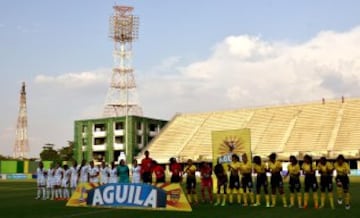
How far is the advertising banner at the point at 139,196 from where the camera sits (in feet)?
60.2

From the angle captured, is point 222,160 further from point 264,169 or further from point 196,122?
point 196,122

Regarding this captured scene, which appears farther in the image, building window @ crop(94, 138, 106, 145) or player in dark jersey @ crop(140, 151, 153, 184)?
building window @ crop(94, 138, 106, 145)

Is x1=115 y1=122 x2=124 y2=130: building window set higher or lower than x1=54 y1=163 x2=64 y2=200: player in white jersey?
higher

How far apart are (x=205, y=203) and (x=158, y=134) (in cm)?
7604

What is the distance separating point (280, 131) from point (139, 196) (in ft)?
216

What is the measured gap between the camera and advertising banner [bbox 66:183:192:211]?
18.4m

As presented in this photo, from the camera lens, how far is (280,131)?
3236 inches

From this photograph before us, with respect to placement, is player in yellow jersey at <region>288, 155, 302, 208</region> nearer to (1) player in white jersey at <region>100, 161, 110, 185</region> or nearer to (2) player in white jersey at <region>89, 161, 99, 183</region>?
(1) player in white jersey at <region>100, 161, 110, 185</region>

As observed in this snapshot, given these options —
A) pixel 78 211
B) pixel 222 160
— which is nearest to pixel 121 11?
pixel 222 160

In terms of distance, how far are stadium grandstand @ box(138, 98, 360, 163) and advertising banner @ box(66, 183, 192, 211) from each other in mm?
58266

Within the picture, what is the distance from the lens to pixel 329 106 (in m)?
84.5

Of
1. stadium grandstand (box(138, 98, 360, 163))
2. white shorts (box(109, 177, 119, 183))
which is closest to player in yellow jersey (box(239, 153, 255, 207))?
white shorts (box(109, 177, 119, 183))

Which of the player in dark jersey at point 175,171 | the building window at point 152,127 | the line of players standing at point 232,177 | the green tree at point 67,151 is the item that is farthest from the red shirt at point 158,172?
the green tree at point 67,151

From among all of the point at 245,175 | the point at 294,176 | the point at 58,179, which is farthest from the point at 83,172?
the point at 294,176
